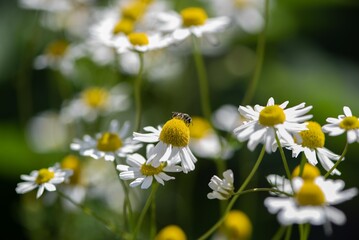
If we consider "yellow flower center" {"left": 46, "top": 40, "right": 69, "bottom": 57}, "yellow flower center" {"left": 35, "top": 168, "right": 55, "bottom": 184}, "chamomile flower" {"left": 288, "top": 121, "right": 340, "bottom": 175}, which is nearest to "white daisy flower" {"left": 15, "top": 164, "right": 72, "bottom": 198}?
"yellow flower center" {"left": 35, "top": 168, "right": 55, "bottom": 184}

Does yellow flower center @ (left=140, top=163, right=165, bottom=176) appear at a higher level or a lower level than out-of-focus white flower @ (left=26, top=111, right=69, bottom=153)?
higher

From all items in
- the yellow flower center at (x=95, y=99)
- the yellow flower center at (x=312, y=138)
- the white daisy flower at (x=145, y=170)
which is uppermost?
the yellow flower center at (x=312, y=138)

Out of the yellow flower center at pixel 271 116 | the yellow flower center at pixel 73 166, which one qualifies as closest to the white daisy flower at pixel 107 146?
the yellow flower center at pixel 73 166

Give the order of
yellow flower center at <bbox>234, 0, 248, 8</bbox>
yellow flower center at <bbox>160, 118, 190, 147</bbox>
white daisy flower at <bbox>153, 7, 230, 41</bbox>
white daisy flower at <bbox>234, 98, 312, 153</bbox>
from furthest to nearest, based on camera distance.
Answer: yellow flower center at <bbox>234, 0, 248, 8</bbox>, white daisy flower at <bbox>153, 7, 230, 41</bbox>, yellow flower center at <bbox>160, 118, 190, 147</bbox>, white daisy flower at <bbox>234, 98, 312, 153</bbox>

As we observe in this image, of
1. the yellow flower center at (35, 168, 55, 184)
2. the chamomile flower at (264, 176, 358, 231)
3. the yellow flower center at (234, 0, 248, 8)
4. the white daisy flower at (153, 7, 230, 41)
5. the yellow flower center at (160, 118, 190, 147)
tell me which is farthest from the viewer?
the yellow flower center at (234, 0, 248, 8)

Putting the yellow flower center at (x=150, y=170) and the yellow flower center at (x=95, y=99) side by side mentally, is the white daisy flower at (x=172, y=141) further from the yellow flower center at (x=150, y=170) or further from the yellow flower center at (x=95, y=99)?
the yellow flower center at (x=95, y=99)

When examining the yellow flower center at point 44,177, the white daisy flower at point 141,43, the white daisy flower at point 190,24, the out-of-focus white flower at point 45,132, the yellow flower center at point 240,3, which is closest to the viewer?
the yellow flower center at point 44,177

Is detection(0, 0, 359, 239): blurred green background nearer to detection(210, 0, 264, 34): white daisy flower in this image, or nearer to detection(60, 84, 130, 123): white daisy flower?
detection(60, 84, 130, 123): white daisy flower

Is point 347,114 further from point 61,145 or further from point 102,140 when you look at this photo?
point 61,145
